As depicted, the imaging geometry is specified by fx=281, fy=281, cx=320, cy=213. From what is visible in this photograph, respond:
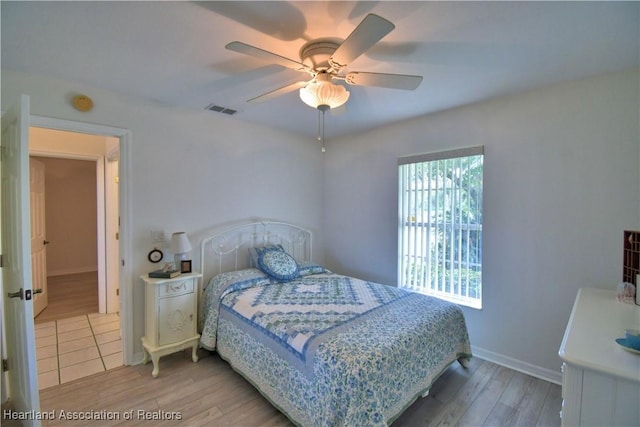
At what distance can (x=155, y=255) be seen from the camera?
2.79 m

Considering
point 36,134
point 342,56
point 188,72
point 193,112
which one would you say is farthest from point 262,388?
point 36,134

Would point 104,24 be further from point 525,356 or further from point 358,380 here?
point 525,356

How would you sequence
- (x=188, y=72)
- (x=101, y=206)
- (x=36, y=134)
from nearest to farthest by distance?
(x=188, y=72)
(x=36, y=134)
(x=101, y=206)

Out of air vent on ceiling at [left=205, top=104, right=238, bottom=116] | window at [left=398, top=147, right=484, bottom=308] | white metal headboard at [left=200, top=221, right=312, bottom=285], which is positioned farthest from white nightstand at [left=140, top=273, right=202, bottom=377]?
window at [left=398, top=147, right=484, bottom=308]

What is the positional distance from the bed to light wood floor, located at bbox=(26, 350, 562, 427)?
0.16 metres

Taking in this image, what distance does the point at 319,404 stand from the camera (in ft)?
5.43

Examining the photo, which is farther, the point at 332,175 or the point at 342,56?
the point at 332,175

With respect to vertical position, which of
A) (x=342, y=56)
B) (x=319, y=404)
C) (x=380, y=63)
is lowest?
(x=319, y=404)

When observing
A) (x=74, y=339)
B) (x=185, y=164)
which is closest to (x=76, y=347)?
(x=74, y=339)

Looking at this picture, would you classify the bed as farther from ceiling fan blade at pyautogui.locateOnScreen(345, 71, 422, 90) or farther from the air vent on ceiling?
ceiling fan blade at pyautogui.locateOnScreen(345, 71, 422, 90)

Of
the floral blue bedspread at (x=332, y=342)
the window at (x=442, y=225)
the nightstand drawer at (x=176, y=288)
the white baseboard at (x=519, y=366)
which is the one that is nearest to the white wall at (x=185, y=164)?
the nightstand drawer at (x=176, y=288)

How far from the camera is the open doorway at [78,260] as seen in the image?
2801 mm

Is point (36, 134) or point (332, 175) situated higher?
point (36, 134)

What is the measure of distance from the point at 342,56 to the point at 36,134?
13.6 feet
